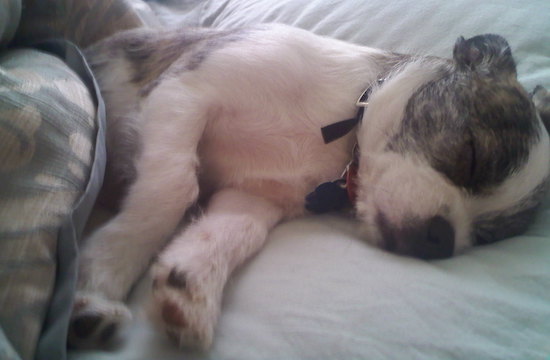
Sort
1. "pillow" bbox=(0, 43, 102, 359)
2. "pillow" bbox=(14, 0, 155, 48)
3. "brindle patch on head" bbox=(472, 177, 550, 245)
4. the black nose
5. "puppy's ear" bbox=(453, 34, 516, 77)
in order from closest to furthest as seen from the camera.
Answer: "pillow" bbox=(0, 43, 102, 359) → the black nose → "brindle patch on head" bbox=(472, 177, 550, 245) → "puppy's ear" bbox=(453, 34, 516, 77) → "pillow" bbox=(14, 0, 155, 48)

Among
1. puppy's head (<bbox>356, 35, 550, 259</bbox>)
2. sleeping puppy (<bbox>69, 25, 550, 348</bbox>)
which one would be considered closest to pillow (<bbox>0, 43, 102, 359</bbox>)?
sleeping puppy (<bbox>69, 25, 550, 348</bbox>)

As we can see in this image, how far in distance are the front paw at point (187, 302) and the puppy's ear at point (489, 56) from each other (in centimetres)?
125

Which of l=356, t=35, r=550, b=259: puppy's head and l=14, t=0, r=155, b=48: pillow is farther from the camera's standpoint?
l=14, t=0, r=155, b=48: pillow

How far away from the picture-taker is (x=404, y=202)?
4.44 ft

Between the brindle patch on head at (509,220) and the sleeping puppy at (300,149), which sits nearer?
the sleeping puppy at (300,149)

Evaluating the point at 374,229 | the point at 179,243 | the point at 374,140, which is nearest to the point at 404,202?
the point at 374,229

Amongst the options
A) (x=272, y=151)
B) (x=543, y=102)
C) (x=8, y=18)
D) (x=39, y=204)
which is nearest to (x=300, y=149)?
(x=272, y=151)

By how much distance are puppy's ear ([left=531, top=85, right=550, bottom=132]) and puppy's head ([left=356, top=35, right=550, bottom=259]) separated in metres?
0.24

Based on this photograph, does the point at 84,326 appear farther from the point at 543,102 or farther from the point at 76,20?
the point at 543,102

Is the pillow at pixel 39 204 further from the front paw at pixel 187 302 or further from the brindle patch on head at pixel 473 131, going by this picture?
the brindle patch on head at pixel 473 131

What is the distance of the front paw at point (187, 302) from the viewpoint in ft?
2.92

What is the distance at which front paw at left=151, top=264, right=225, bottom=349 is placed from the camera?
891mm

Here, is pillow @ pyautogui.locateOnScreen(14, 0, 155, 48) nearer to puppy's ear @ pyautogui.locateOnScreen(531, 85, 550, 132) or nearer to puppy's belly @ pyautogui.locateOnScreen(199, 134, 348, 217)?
puppy's belly @ pyautogui.locateOnScreen(199, 134, 348, 217)

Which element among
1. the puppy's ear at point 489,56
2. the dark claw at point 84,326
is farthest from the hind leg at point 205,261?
the puppy's ear at point 489,56
